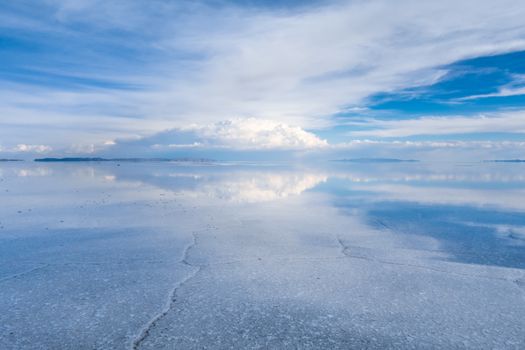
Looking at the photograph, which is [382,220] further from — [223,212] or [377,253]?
[223,212]

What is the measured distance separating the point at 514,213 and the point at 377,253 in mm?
9816

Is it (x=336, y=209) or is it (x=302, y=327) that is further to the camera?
(x=336, y=209)

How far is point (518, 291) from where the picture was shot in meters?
6.42

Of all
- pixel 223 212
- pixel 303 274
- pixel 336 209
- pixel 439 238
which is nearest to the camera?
pixel 303 274

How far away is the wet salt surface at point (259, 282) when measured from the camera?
496cm

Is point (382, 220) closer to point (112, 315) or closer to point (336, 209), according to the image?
point (336, 209)

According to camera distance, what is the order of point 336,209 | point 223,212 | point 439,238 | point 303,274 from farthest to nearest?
point 336,209
point 223,212
point 439,238
point 303,274

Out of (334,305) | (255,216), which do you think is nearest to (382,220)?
(255,216)

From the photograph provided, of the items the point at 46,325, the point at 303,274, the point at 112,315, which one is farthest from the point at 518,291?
the point at 46,325

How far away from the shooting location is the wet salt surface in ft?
16.3

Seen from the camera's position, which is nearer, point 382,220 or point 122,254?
point 122,254

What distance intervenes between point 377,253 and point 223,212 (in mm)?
7252

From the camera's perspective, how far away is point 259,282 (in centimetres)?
682

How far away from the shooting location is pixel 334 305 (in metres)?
5.90
